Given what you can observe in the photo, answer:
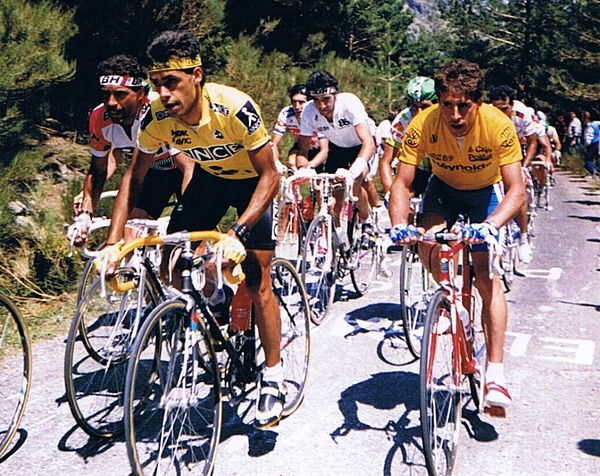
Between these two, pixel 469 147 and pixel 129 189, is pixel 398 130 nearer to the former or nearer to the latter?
pixel 469 147

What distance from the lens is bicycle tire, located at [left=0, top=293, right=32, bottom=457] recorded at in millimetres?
4285

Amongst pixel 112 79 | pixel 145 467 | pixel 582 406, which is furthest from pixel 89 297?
pixel 582 406

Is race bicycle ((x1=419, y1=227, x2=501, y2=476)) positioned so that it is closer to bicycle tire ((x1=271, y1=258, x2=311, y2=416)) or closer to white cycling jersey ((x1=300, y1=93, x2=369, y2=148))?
bicycle tire ((x1=271, y1=258, x2=311, y2=416))

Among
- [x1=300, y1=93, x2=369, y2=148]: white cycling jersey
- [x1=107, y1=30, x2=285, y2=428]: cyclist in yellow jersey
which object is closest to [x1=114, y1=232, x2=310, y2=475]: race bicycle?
[x1=107, y1=30, x2=285, y2=428]: cyclist in yellow jersey

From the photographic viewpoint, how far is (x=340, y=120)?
26.1 ft

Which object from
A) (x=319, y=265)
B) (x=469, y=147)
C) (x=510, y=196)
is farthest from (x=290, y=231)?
(x=510, y=196)

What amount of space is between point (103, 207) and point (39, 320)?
2.85 m

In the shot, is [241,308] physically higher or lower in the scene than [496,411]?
higher

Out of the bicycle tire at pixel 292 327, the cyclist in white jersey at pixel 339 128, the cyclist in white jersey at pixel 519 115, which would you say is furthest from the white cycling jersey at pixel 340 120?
the bicycle tire at pixel 292 327

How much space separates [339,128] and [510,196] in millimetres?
3671

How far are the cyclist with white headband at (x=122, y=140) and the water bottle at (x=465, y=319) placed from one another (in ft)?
7.70

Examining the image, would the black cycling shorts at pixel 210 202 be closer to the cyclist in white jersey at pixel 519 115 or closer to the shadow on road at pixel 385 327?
the shadow on road at pixel 385 327

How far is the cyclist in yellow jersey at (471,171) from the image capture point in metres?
4.53

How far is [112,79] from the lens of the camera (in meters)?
5.41
